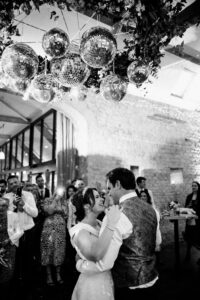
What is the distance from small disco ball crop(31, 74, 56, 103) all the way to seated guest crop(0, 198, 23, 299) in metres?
1.33

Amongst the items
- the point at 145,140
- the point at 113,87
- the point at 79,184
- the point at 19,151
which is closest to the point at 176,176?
the point at 145,140

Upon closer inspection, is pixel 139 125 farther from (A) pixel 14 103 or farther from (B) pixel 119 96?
(A) pixel 14 103

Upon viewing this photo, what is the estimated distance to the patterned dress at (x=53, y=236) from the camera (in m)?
3.80

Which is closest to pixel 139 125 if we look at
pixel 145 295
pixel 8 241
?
pixel 8 241

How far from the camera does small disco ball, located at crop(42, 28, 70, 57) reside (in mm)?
2402

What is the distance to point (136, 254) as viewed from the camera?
1.50 m

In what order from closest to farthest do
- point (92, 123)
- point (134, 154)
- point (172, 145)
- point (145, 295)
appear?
point (145, 295) → point (92, 123) → point (134, 154) → point (172, 145)

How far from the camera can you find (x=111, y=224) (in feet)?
4.38

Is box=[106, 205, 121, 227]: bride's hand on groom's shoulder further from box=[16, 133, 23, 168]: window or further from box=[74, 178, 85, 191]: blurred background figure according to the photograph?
box=[16, 133, 23, 168]: window

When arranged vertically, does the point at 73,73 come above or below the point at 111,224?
above

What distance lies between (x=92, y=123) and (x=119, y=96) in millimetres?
2796

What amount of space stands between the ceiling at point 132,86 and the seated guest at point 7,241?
231 cm

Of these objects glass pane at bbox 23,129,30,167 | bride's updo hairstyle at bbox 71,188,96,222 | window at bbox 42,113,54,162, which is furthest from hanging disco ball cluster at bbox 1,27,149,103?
glass pane at bbox 23,129,30,167

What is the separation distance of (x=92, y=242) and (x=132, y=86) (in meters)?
5.63
